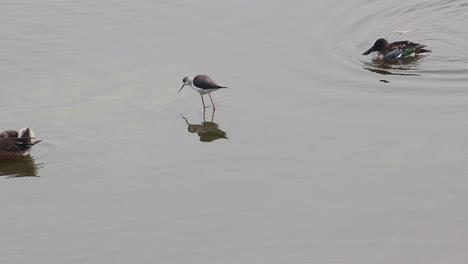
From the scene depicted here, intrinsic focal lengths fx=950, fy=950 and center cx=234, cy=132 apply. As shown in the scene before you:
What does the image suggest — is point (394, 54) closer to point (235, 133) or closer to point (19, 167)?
point (235, 133)

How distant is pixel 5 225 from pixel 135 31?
23.7 feet

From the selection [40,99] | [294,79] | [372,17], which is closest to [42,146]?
[40,99]

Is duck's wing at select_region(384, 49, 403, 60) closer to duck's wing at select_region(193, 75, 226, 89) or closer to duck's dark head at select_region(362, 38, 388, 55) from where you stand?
duck's dark head at select_region(362, 38, 388, 55)

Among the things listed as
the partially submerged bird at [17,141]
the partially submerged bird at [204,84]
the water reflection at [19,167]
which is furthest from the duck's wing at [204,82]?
the water reflection at [19,167]

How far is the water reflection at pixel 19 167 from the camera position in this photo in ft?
40.7

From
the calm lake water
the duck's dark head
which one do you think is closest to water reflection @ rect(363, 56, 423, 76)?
the calm lake water

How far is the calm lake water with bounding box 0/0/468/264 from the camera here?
390 inches

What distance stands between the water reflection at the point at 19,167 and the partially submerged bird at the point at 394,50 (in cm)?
606

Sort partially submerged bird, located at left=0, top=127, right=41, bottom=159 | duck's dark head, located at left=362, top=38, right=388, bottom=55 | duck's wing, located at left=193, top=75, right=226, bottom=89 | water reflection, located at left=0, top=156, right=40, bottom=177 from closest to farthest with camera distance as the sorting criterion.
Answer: water reflection, located at left=0, top=156, right=40, bottom=177 < partially submerged bird, located at left=0, top=127, right=41, bottom=159 < duck's wing, located at left=193, top=75, right=226, bottom=89 < duck's dark head, located at left=362, top=38, right=388, bottom=55

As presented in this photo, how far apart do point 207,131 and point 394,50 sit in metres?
4.18

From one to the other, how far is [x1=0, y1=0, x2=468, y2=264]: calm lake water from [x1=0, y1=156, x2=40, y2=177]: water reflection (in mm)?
40

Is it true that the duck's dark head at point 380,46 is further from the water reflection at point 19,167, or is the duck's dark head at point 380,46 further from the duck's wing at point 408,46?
the water reflection at point 19,167

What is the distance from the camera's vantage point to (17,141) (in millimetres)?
12578

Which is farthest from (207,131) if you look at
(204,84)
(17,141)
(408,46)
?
(408,46)
